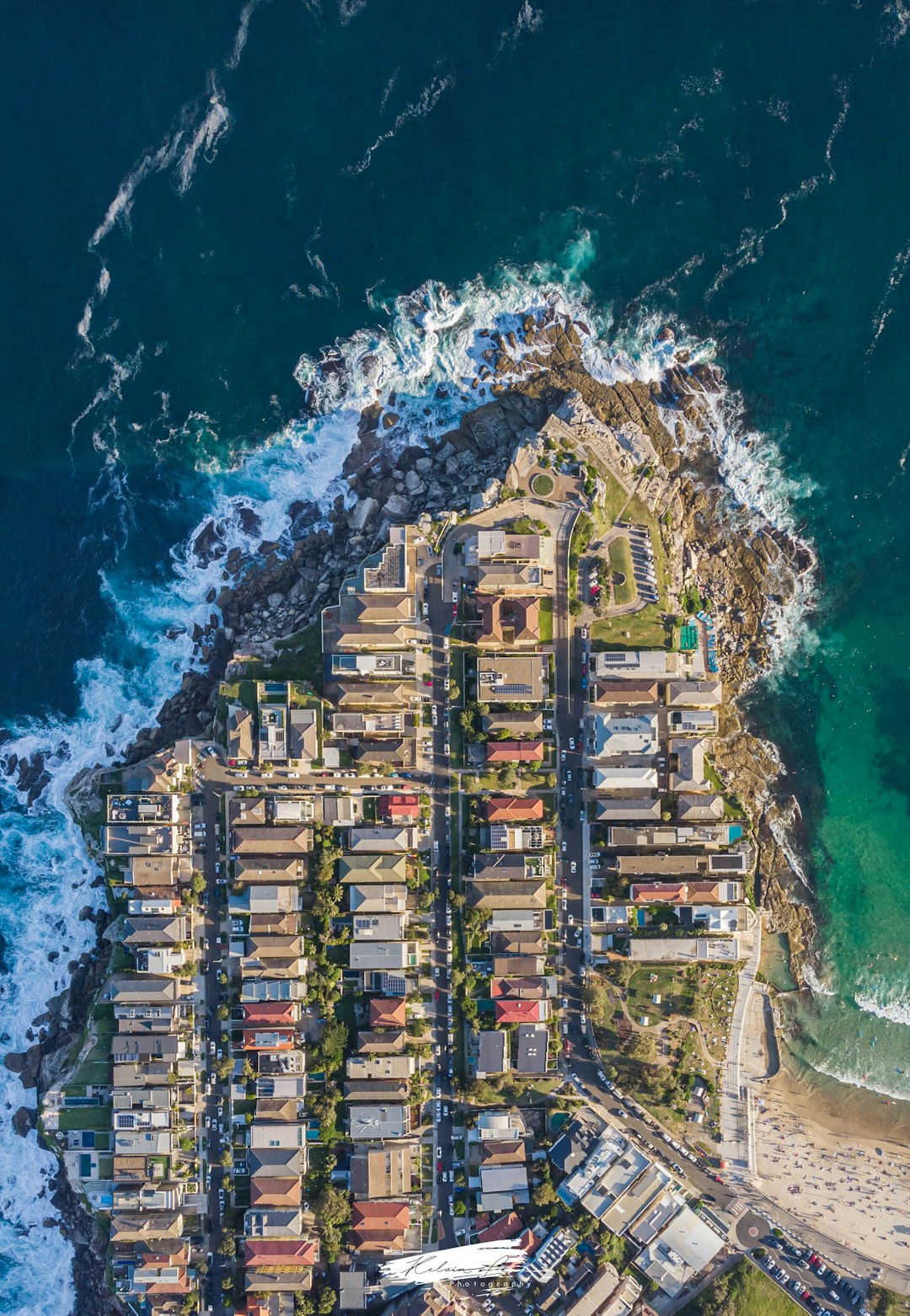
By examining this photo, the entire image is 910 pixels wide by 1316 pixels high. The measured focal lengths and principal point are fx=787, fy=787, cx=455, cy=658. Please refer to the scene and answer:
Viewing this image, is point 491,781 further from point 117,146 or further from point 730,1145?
point 117,146

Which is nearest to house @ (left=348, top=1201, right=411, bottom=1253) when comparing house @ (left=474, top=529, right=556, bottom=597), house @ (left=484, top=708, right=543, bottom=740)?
house @ (left=484, top=708, right=543, bottom=740)

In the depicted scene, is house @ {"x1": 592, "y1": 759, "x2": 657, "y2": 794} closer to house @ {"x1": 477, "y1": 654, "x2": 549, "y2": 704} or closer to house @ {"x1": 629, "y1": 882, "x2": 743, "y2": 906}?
house @ {"x1": 629, "y1": 882, "x2": 743, "y2": 906}

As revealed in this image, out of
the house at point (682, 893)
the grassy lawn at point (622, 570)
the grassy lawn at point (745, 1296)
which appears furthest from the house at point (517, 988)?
the grassy lawn at point (622, 570)

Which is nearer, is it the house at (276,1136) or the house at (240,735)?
the house at (276,1136)

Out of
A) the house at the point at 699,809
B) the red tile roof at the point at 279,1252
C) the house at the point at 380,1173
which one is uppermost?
the house at the point at 699,809

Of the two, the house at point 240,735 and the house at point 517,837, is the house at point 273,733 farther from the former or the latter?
the house at point 517,837
